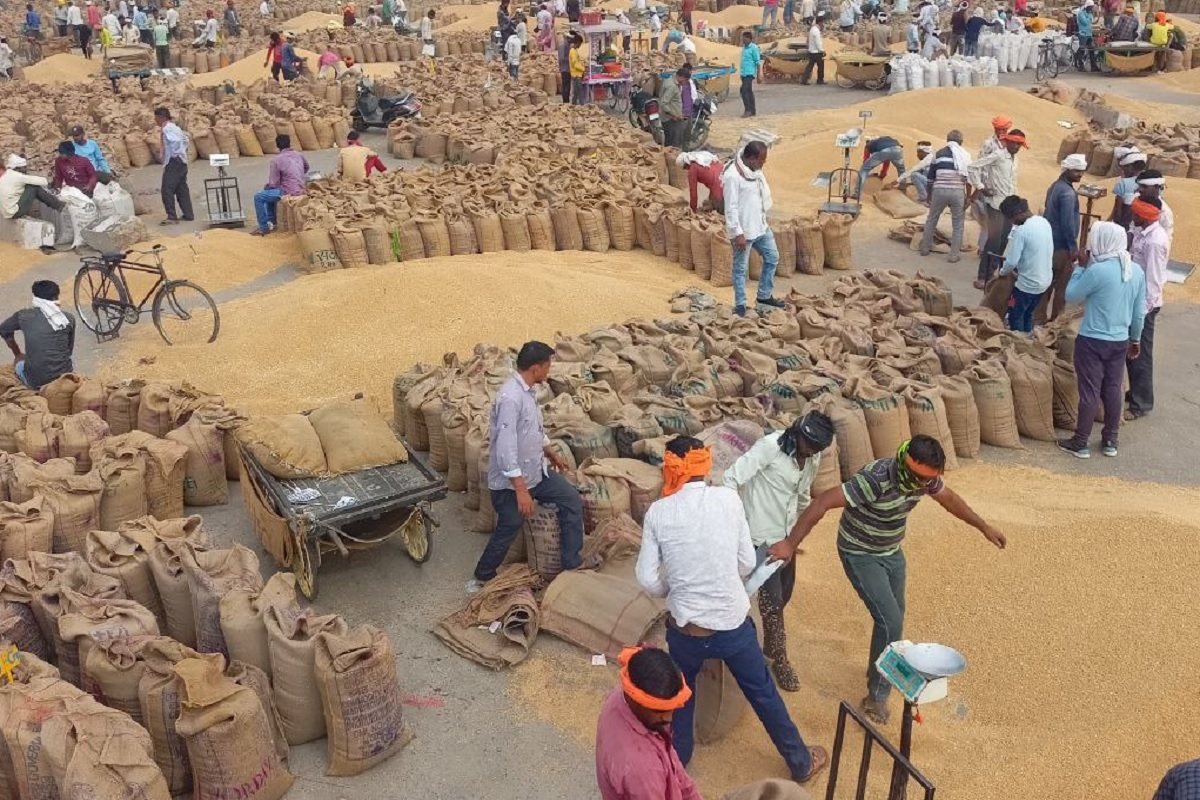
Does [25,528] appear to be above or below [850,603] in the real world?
above

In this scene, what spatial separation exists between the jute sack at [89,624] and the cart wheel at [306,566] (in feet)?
2.91

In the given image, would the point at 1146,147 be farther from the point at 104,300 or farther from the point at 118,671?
the point at 118,671

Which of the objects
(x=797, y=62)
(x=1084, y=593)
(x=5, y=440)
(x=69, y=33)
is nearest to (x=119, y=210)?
(x=5, y=440)

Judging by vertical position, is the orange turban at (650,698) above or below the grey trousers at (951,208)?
above

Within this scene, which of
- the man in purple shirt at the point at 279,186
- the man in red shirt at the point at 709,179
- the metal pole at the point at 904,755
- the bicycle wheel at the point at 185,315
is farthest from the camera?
the man in purple shirt at the point at 279,186

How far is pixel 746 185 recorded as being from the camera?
9.14 meters

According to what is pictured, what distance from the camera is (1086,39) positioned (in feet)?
77.2

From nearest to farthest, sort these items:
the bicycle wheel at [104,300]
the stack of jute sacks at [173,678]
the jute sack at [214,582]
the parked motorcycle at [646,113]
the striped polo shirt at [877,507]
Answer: the stack of jute sacks at [173,678] < the striped polo shirt at [877,507] < the jute sack at [214,582] < the bicycle wheel at [104,300] < the parked motorcycle at [646,113]

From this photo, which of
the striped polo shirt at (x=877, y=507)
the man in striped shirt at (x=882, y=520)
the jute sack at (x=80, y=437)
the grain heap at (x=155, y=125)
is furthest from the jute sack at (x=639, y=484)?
the grain heap at (x=155, y=125)

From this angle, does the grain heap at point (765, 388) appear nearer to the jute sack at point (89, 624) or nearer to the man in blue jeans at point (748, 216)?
the man in blue jeans at point (748, 216)

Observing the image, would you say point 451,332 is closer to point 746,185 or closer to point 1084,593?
point 746,185

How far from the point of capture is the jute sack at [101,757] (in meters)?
3.64

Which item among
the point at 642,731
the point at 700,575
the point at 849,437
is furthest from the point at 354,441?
the point at 642,731

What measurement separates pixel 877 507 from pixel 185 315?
7.25m
